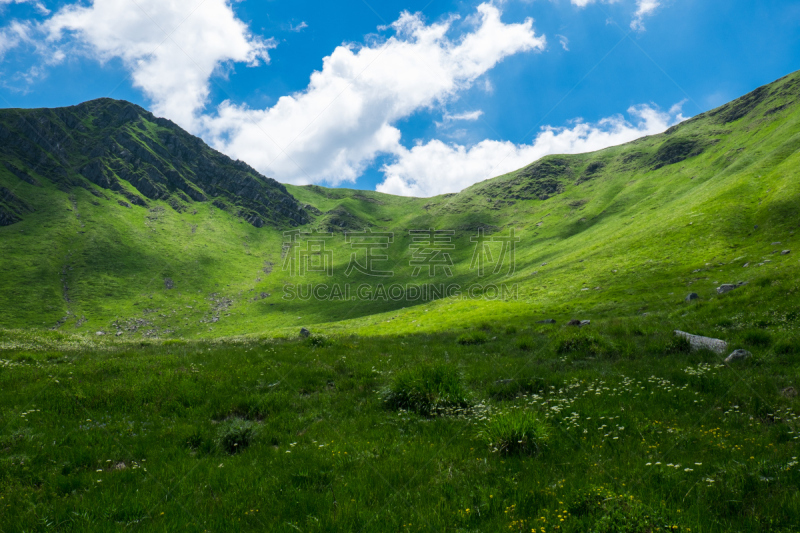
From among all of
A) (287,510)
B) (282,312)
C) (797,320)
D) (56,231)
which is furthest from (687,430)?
(56,231)

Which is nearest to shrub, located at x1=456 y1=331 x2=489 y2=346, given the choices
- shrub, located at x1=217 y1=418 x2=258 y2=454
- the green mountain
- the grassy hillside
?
the grassy hillside

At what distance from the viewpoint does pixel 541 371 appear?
1131 cm

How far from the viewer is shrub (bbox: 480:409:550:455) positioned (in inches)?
241

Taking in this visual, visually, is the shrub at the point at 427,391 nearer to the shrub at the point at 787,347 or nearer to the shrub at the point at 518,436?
the shrub at the point at 518,436

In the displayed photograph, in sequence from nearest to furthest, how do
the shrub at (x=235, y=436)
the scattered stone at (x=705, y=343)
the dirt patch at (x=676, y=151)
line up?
the shrub at (x=235, y=436) < the scattered stone at (x=705, y=343) < the dirt patch at (x=676, y=151)

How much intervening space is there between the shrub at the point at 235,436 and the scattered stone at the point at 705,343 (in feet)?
47.4

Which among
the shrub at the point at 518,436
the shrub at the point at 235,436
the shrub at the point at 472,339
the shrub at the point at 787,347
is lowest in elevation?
the shrub at the point at 472,339

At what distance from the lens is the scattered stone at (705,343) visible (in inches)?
441

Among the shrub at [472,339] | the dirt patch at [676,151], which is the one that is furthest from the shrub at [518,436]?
the dirt patch at [676,151]

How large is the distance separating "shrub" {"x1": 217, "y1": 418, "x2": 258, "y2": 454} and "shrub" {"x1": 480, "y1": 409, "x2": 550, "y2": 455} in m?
5.00

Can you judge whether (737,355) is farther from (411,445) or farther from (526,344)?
(411,445)

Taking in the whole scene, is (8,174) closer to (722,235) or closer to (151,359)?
(151,359)

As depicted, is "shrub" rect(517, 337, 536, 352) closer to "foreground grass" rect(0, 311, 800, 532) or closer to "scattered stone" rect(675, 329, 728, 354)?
"foreground grass" rect(0, 311, 800, 532)

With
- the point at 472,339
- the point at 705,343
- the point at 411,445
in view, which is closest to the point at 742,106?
the point at 705,343
